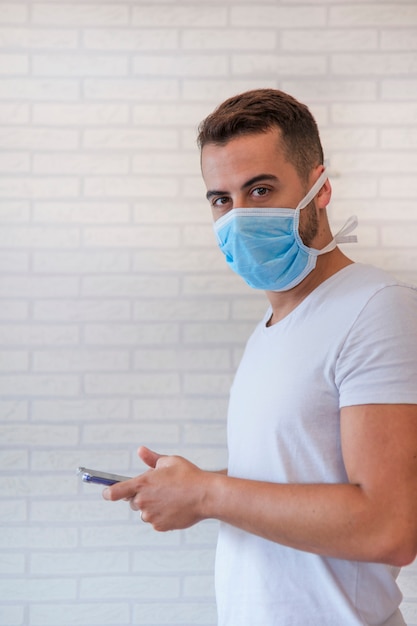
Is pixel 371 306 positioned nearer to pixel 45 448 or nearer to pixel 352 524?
pixel 352 524

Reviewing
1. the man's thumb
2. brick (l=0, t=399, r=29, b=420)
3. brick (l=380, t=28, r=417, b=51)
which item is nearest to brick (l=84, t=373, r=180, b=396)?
brick (l=0, t=399, r=29, b=420)

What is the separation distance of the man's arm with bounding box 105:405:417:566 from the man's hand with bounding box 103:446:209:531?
0.06 feet

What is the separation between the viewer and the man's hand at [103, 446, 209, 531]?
1.15 m

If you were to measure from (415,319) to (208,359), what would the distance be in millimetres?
1183

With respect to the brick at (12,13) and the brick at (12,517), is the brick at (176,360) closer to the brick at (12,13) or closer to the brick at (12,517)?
the brick at (12,517)

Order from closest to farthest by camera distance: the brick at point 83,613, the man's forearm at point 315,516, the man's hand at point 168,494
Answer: the man's forearm at point 315,516, the man's hand at point 168,494, the brick at point 83,613

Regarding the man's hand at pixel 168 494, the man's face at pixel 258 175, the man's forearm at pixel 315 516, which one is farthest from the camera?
the man's face at pixel 258 175

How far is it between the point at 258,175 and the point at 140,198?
1013mm

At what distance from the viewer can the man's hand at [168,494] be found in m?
1.15

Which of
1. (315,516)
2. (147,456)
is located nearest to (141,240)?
(147,456)

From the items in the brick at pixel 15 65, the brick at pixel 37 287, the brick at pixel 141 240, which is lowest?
the brick at pixel 37 287

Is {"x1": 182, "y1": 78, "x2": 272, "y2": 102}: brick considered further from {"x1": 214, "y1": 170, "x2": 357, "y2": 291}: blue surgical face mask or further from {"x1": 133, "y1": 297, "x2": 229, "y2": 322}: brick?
{"x1": 214, "y1": 170, "x2": 357, "y2": 291}: blue surgical face mask

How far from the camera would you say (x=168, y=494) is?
117 centimetres

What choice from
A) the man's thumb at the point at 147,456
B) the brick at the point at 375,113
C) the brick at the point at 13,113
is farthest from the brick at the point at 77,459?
the brick at the point at 375,113
